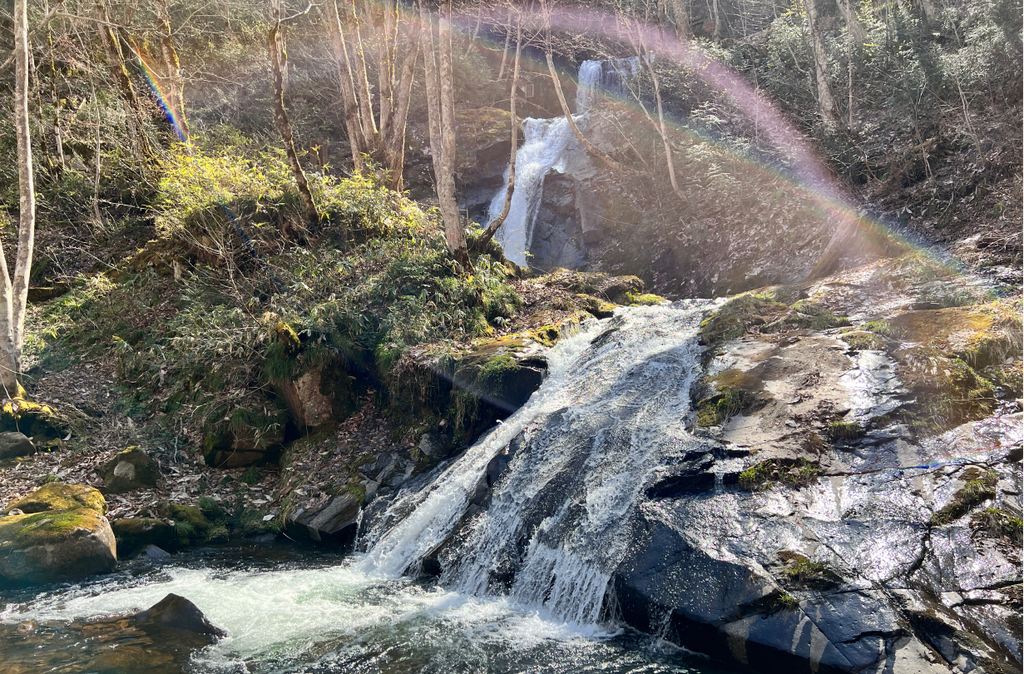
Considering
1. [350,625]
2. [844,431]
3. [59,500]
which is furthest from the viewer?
[59,500]

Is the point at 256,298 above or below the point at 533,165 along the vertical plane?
below

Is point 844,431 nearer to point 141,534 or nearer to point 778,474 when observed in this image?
point 778,474

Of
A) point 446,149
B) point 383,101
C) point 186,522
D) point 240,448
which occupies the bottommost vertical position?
point 186,522

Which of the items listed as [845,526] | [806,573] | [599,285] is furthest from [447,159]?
[806,573]

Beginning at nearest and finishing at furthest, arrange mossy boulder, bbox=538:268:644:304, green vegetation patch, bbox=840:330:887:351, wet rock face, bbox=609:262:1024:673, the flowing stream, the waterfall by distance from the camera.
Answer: wet rock face, bbox=609:262:1024:673 → the flowing stream → the waterfall → green vegetation patch, bbox=840:330:887:351 → mossy boulder, bbox=538:268:644:304

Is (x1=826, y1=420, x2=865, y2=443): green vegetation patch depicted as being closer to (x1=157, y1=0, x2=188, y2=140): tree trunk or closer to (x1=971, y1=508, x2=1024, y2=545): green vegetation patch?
(x1=971, y1=508, x2=1024, y2=545): green vegetation patch

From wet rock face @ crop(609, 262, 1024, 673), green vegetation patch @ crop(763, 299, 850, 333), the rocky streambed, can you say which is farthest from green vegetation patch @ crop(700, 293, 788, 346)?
wet rock face @ crop(609, 262, 1024, 673)

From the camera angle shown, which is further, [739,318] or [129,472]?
[739,318]

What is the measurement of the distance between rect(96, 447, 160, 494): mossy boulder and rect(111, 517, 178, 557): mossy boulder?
76 centimetres

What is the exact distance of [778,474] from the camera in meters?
5.55

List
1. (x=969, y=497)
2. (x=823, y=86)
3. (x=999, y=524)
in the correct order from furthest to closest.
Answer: (x=823, y=86) < (x=969, y=497) < (x=999, y=524)

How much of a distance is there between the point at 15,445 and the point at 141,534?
2.62 metres

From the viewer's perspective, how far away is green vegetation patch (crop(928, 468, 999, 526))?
471cm

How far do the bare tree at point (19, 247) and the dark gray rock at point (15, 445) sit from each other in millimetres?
656
